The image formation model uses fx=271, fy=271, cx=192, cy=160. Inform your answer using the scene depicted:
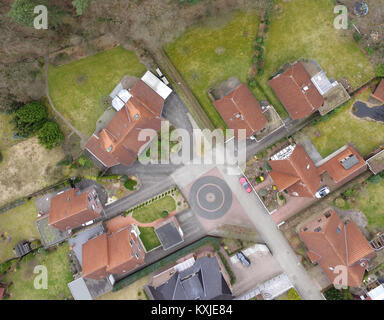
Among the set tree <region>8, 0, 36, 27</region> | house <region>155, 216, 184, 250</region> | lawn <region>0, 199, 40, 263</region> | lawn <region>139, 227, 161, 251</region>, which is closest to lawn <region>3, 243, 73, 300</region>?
lawn <region>0, 199, 40, 263</region>

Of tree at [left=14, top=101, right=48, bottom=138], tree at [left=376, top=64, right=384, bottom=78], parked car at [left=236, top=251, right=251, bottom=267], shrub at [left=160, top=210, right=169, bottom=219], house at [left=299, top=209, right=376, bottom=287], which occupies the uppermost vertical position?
tree at [left=14, top=101, right=48, bottom=138]

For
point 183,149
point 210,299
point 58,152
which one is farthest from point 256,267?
point 58,152

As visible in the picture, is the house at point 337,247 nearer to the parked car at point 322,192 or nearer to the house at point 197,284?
the parked car at point 322,192

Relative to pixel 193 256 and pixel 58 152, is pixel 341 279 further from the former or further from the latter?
pixel 58 152

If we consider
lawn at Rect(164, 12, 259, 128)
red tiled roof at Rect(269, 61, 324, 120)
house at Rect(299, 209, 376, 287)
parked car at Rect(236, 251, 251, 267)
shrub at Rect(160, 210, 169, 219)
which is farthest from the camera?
shrub at Rect(160, 210, 169, 219)

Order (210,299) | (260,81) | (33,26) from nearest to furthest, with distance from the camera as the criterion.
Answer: (33,26)
(210,299)
(260,81)

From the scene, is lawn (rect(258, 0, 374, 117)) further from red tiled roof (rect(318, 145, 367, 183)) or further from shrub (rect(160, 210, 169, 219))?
shrub (rect(160, 210, 169, 219))
